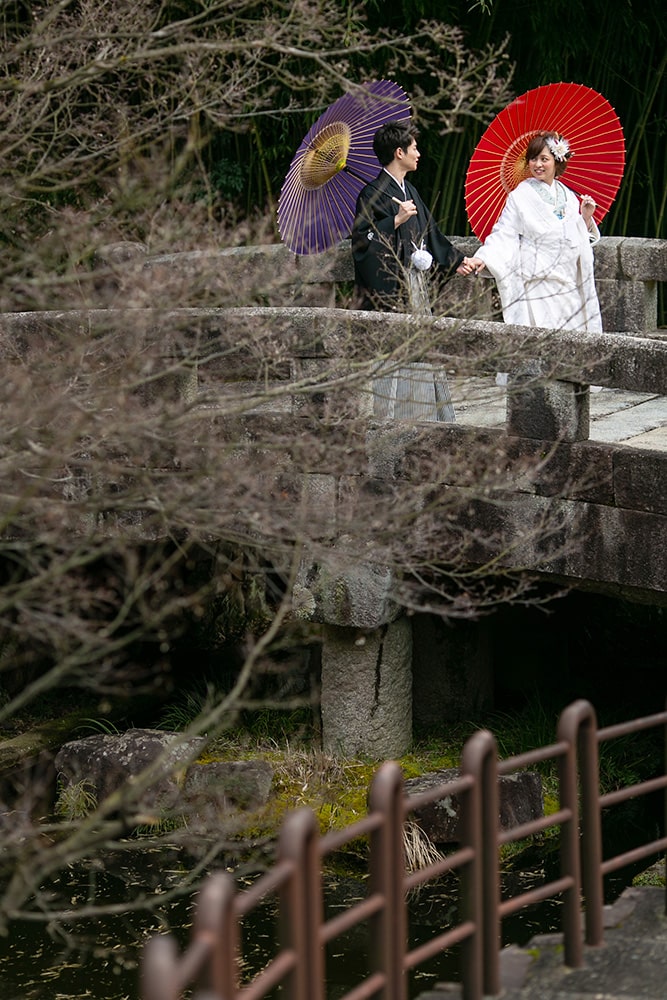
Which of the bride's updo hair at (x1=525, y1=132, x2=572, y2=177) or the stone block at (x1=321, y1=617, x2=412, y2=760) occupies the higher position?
the bride's updo hair at (x1=525, y1=132, x2=572, y2=177)

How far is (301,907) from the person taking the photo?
10.2 ft

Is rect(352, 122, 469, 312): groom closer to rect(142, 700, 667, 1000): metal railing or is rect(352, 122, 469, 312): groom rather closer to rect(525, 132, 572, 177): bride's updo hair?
rect(525, 132, 572, 177): bride's updo hair

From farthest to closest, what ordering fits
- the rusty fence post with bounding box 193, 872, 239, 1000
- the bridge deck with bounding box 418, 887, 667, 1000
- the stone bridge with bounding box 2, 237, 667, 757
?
the stone bridge with bounding box 2, 237, 667, 757 → the bridge deck with bounding box 418, 887, 667, 1000 → the rusty fence post with bounding box 193, 872, 239, 1000

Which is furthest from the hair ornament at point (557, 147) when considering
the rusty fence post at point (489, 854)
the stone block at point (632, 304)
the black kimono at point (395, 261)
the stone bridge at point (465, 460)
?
the rusty fence post at point (489, 854)

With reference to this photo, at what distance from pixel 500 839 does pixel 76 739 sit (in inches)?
242

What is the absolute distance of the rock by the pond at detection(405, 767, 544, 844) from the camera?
823 centimetres

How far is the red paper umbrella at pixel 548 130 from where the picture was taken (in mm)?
8727

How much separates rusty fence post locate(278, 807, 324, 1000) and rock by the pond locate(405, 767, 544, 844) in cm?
504

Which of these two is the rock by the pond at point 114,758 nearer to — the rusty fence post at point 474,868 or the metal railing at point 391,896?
the metal railing at point 391,896

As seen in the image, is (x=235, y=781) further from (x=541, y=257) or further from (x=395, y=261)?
(x=541, y=257)

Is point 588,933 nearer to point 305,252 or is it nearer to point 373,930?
point 373,930

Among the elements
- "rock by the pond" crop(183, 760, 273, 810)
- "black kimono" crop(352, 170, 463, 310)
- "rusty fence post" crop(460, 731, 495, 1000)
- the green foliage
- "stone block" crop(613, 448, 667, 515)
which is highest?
"black kimono" crop(352, 170, 463, 310)

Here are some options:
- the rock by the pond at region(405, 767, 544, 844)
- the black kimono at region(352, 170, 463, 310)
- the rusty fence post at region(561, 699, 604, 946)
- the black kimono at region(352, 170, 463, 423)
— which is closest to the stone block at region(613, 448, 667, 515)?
the black kimono at region(352, 170, 463, 423)

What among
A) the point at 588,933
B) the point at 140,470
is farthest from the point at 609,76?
the point at 588,933
